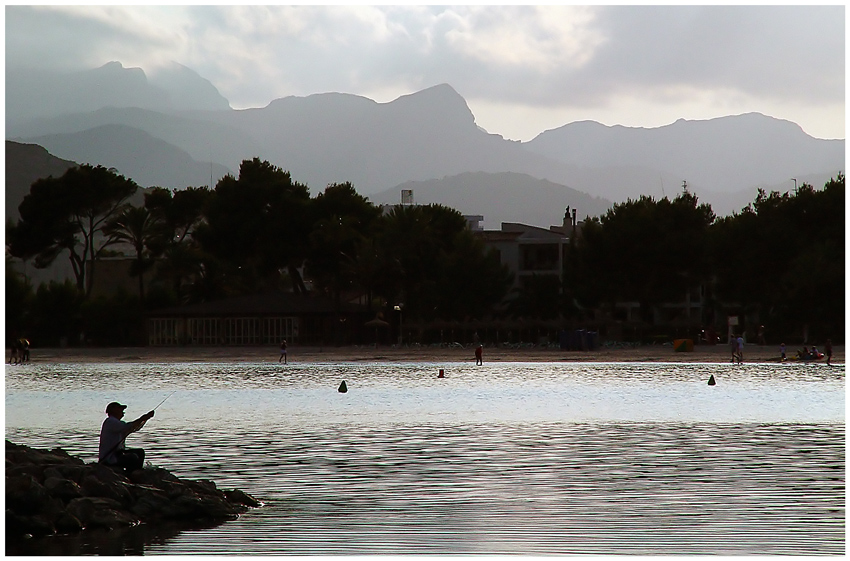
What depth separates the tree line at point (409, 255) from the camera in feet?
258

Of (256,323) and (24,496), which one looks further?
(256,323)

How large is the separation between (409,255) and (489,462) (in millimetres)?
68534

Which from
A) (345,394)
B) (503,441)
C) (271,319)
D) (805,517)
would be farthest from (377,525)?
(271,319)

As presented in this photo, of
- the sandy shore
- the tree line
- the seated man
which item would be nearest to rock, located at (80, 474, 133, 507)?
the seated man

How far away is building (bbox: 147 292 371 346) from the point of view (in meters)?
85.4

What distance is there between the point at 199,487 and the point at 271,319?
69.9 m

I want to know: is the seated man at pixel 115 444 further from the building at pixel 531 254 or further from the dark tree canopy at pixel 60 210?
the building at pixel 531 254

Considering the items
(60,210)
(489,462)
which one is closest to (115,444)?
(489,462)

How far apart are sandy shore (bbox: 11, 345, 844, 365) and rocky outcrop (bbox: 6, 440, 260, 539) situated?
51.7 metres

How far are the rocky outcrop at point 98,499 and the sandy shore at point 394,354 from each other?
5170 cm

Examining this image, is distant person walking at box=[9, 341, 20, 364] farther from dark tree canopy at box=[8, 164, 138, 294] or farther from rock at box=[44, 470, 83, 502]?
rock at box=[44, 470, 83, 502]

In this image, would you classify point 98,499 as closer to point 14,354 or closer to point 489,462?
point 489,462

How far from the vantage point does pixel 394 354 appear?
247 feet

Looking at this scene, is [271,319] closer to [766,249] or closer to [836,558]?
[766,249]
